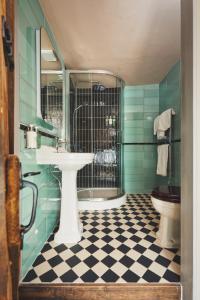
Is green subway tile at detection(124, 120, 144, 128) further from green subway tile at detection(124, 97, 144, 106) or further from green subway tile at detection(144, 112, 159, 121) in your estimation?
green subway tile at detection(124, 97, 144, 106)

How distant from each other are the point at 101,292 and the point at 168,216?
0.82 meters

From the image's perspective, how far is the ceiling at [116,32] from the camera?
153 centimetres

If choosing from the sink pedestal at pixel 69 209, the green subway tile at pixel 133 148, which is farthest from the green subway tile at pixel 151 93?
the sink pedestal at pixel 69 209

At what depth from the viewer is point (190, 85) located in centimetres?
100

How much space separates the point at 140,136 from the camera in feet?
11.2

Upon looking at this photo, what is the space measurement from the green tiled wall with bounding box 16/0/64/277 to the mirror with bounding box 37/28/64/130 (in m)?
0.07

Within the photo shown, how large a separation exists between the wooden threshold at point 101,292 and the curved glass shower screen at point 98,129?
69.6 inches

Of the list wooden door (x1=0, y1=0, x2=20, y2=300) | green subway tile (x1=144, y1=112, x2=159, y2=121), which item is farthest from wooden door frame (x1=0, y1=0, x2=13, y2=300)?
green subway tile (x1=144, y1=112, x2=159, y2=121)

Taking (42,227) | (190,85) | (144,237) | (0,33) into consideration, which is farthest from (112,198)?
(0,33)

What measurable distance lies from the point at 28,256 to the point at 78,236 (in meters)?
0.52

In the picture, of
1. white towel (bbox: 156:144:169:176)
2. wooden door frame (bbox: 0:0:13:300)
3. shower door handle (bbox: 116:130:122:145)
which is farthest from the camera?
shower door handle (bbox: 116:130:122:145)

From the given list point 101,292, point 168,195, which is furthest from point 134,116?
point 101,292

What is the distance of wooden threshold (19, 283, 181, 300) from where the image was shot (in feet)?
3.56

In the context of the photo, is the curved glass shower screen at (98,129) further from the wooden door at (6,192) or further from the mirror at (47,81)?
the wooden door at (6,192)
